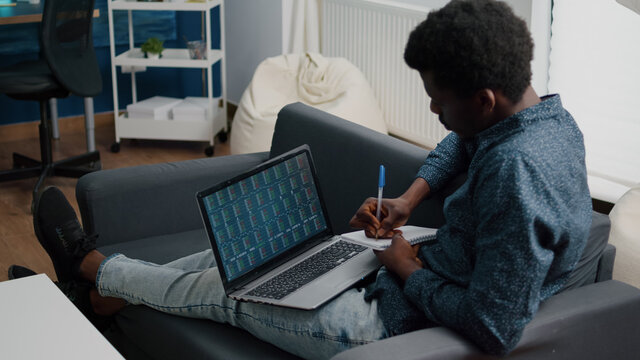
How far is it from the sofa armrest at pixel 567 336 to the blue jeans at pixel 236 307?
17cm

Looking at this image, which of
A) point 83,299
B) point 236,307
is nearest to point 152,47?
point 83,299

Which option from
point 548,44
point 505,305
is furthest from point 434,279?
point 548,44

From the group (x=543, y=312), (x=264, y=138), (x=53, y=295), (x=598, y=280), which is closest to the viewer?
(x=543, y=312)

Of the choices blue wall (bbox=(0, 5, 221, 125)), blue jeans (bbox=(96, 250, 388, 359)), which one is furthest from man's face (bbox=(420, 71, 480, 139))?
blue wall (bbox=(0, 5, 221, 125))

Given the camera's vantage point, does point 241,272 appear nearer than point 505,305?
No

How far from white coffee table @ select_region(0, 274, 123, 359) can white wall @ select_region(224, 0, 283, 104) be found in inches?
127

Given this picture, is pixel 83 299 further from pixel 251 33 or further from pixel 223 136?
pixel 251 33

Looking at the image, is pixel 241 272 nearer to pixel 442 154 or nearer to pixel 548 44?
pixel 442 154

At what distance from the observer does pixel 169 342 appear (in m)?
1.67

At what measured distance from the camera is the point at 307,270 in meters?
1.62

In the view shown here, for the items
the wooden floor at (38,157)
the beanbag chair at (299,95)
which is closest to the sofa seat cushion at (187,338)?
the wooden floor at (38,157)

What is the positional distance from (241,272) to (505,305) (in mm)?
601

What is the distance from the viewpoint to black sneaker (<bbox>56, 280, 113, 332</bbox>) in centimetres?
187

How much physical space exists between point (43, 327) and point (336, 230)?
37.0 inches
